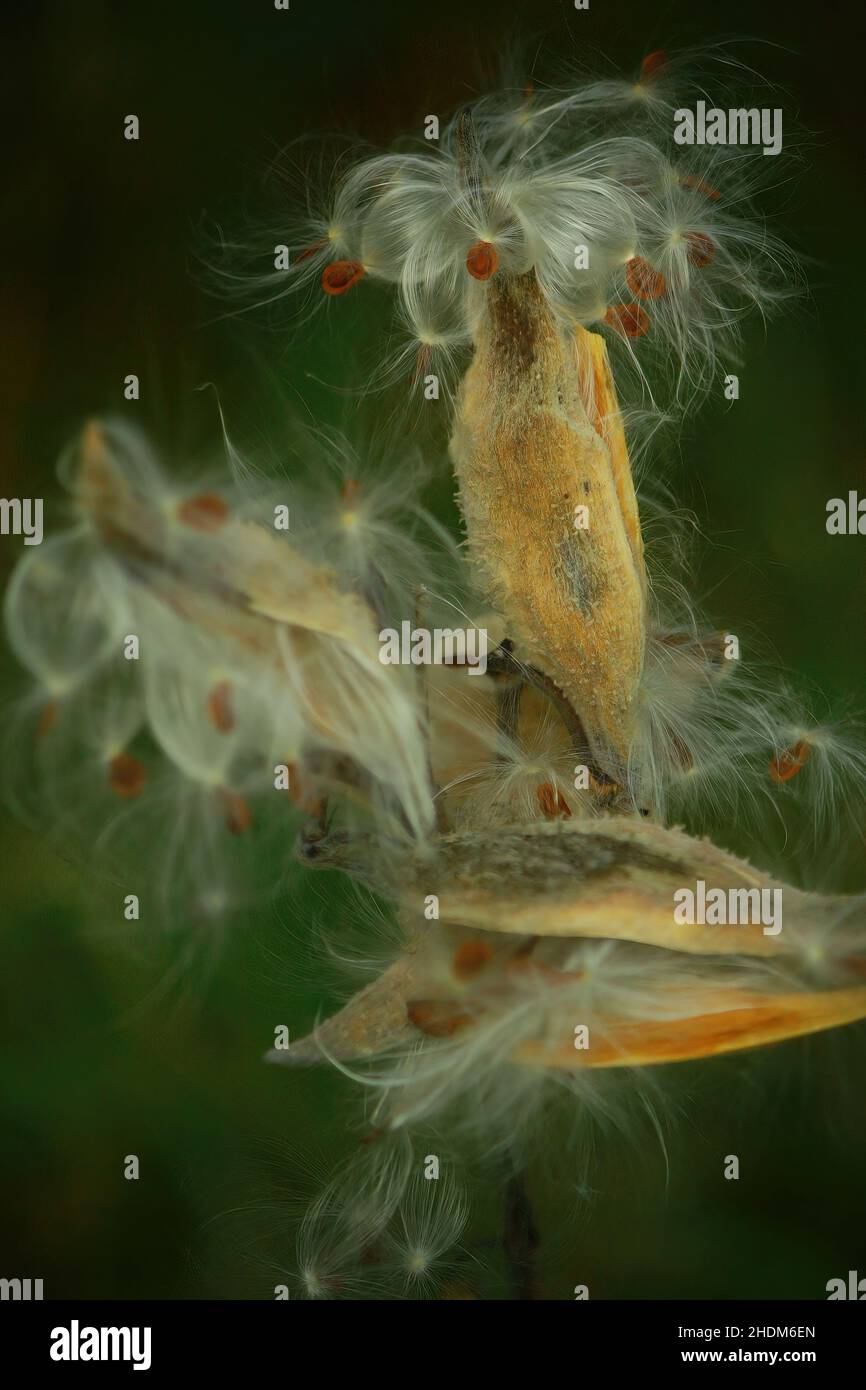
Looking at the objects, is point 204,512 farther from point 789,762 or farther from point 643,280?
point 789,762

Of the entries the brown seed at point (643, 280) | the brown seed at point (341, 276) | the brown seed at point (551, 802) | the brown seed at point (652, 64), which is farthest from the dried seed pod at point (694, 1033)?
the brown seed at point (652, 64)

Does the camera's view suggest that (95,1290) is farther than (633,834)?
Yes

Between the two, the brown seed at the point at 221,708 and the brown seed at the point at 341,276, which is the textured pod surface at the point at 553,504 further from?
the brown seed at the point at 221,708

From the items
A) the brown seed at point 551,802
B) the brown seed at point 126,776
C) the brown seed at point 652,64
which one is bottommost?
the brown seed at point 551,802

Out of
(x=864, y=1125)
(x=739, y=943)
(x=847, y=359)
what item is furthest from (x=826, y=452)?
(x=864, y=1125)

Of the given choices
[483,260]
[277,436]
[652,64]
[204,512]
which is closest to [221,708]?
[204,512]

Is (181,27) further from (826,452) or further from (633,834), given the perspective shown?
(633,834)
